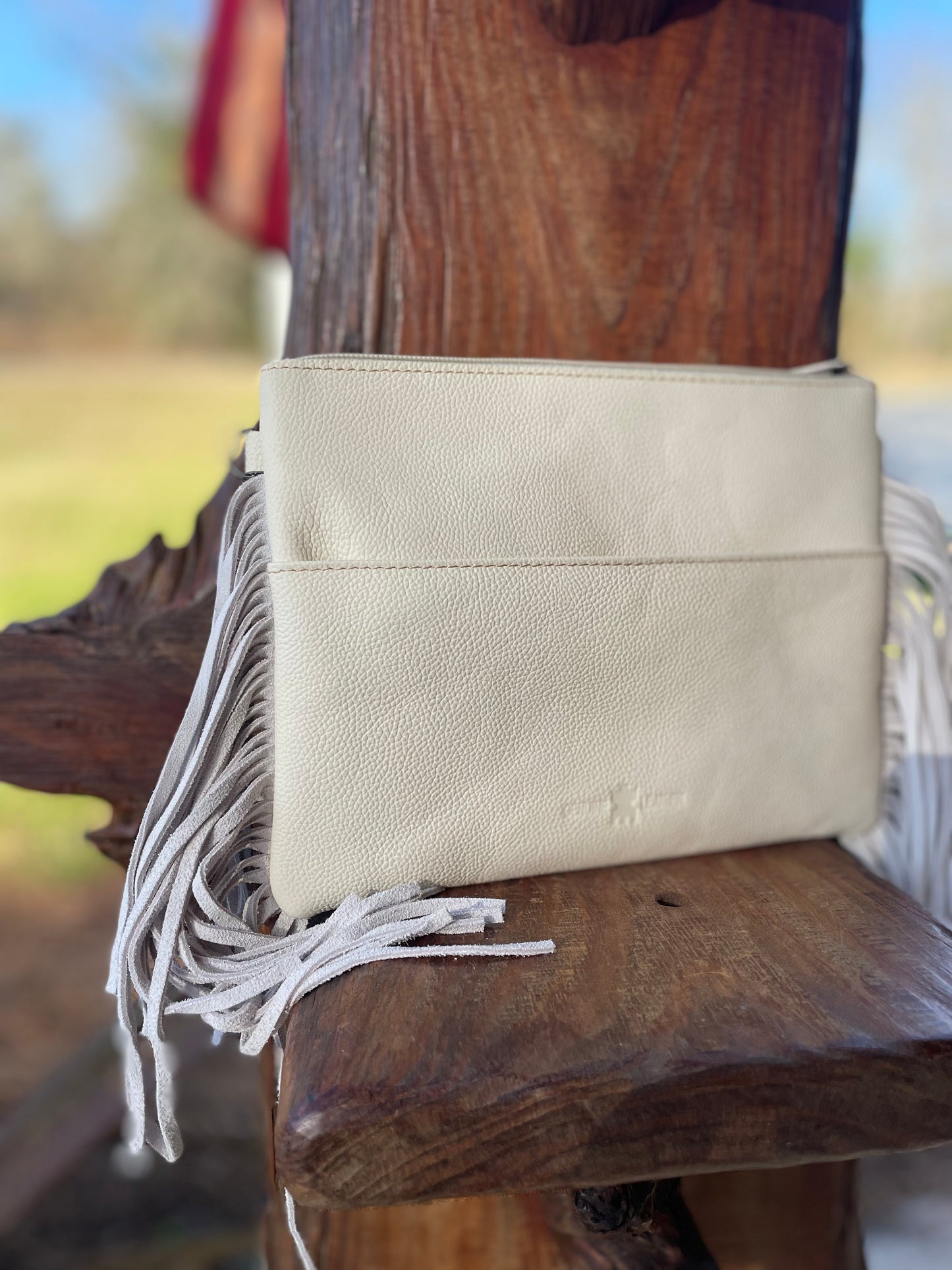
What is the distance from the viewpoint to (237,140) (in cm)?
140

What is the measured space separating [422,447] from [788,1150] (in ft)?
1.36

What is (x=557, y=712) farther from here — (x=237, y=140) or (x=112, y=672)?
(x=237, y=140)

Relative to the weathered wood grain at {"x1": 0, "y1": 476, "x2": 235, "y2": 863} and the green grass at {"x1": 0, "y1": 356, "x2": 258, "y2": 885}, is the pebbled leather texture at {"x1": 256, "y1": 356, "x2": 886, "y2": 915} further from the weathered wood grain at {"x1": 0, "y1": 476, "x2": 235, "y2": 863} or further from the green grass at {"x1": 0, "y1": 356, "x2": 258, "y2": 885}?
the green grass at {"x1": 0, "y1": 356, "x2": 258, "y2": 885}

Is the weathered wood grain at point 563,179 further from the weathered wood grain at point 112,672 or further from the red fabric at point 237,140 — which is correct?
the red fabric at point 237,140

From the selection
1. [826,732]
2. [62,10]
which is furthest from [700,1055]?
[62,10]

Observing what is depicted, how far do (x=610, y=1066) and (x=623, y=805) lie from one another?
21 cm

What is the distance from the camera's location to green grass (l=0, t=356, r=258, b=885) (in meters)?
3.18

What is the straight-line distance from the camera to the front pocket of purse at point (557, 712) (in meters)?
0.57

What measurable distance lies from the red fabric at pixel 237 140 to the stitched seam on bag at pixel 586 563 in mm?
988

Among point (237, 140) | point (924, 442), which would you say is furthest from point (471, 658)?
point (924, 442)

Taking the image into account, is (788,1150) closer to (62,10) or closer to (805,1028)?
(805,1028)

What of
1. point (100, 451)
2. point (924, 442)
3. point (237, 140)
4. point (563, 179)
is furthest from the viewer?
point (100, 451)

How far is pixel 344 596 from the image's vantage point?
22.2 inches

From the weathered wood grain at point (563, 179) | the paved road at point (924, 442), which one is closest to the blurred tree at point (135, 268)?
the paved road at point (924, 442)
